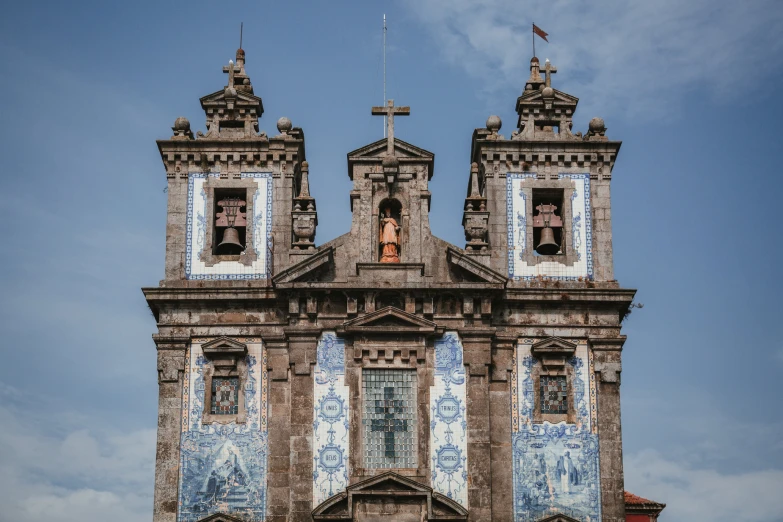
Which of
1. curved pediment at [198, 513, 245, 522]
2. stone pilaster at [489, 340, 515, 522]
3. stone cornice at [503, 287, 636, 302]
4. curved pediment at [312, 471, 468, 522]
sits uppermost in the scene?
stone cornice at [503, 287, 636, 302]

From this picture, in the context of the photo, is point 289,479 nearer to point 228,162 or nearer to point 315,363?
point 315,363

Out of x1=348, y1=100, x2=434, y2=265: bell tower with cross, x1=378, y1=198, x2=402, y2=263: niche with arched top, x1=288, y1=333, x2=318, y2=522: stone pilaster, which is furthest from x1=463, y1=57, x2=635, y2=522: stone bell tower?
x1=288, y1=333, x2=318, y2=522: stone pilaster

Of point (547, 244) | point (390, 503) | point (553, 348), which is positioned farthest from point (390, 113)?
point (390, 503)

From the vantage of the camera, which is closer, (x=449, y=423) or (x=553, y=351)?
(x=449, y=423)

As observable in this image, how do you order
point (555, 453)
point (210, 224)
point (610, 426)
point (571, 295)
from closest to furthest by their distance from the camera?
point (555, 453) < point (610, 426) < point (571, 295) < point (210, 224)

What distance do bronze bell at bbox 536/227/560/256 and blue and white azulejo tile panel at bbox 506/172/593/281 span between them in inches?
12.3

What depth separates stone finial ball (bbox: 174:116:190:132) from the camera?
43062mm

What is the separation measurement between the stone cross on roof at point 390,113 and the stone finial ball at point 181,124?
4777 mm

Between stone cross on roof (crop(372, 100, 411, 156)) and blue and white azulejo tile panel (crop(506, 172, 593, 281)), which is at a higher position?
stone cross on roof (crop(372, 100, 411, 156))

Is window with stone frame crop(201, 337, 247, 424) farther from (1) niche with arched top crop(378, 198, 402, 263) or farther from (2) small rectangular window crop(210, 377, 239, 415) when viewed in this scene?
(1) niche with arched top crop(378, 198, 402, 263)

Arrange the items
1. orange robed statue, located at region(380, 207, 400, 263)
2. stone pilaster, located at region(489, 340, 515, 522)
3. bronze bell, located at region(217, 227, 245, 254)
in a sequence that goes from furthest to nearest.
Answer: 1. bronze bell, located at region(217, 227, 245, 254)
2. orange robed statue, located at region(380, 207, 400, 263)
3. stone pilaster, located at region(489, 340, 515, 522)

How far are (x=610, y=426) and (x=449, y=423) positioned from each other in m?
3.88

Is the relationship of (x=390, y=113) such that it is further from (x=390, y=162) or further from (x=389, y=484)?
(x=389, y=484)

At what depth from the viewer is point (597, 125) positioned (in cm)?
4328
